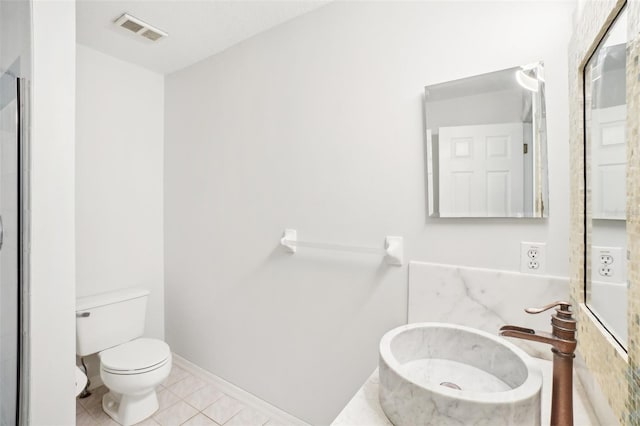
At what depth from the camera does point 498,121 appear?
1120 millimetres

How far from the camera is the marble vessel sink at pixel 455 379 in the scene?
663mm

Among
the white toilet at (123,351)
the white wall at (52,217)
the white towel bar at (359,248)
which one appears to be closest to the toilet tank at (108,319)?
the white toilet at (123,351)

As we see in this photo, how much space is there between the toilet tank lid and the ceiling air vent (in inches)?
65.5

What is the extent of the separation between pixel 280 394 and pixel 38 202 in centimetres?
151

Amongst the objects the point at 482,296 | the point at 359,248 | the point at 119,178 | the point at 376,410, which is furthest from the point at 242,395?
the point at 119,178

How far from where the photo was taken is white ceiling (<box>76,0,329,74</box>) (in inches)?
62.1

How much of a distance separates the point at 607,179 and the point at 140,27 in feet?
7.33

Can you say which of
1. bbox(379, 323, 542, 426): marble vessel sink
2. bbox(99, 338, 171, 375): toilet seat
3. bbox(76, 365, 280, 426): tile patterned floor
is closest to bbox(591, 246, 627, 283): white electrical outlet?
bbox(379, 323, 542, 426): marble vessel sink

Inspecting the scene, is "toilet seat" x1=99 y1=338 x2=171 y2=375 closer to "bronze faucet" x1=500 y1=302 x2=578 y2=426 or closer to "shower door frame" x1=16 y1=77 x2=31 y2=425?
"shower door frame" x1=16 y1=77 x2=31 y2=425

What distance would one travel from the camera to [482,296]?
1.14 metres

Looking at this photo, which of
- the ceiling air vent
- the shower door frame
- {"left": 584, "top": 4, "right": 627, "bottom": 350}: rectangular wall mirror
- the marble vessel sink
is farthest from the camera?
the ceiling air vent

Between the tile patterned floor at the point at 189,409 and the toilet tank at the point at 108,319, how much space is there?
0.37 meters

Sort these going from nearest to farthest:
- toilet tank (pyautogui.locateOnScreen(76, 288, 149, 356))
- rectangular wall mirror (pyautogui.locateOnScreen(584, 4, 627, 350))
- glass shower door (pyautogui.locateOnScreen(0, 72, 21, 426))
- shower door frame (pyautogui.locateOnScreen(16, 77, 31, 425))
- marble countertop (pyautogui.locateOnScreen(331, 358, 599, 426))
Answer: rectangular wall mirror (pyautogui.locateOnScreen(584, 4, 627, 350)) < marble countertop (pyautogui.locateOnScreen(331, 358, 599, 426)) < glass shower door (pyautogui.locateOnScreen(0, 72, 21, 426)) < shower door frame (pyautogui.locateOnScreen(16, 77, 31, 425)) < toilet tank (pyautogui.locateOnScreen(76, 288, 149, 356))

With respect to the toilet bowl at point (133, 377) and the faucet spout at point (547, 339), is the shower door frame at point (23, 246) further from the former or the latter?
the faucet spout at point (547, 339)
